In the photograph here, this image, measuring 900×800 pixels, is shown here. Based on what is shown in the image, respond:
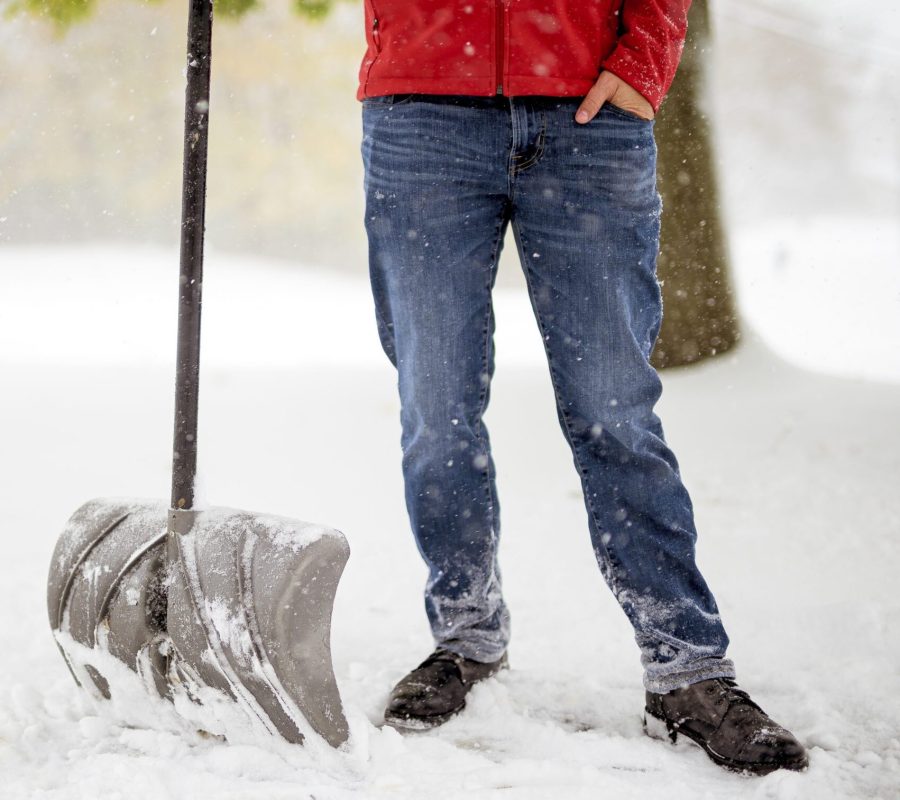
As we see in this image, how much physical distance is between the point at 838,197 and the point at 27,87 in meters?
12.2

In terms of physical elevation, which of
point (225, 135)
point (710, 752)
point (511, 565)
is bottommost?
point (511, 565)

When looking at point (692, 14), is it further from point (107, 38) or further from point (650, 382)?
point (107, 38)

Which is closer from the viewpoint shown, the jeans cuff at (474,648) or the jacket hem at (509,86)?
the jacket hem at (509,86)

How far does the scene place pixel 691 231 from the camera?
4094 millimetres

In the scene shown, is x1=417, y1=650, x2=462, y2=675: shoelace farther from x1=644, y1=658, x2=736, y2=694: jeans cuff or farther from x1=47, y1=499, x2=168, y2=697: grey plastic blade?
x1=47, y1=499, x2=168, y2=697: grey plastic blade

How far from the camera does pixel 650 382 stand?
1475 mm

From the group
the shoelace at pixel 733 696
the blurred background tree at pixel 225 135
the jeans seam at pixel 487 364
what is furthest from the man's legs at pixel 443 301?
the blurred background tree at pixel 225 135

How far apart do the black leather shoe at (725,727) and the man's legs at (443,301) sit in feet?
1.12

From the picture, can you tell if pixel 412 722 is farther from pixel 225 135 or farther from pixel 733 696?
pixel 225 135

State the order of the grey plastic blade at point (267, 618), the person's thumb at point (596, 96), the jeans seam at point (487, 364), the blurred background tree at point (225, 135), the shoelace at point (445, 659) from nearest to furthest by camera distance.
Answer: the grey plastic blade at point (267, 618)
the person's thumb at point (596, 96)
the jeans seam at point (487, 364)
the shoelace at point (445, 659)
the blurred background tree at point (225, 135)

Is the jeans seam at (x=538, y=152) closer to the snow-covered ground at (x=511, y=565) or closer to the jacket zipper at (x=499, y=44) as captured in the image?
the jacket zipper at (x=499, y=44)

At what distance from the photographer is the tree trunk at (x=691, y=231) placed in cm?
400

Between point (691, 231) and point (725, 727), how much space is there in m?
3.00

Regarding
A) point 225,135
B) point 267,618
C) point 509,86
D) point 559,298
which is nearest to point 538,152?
point 509,86
